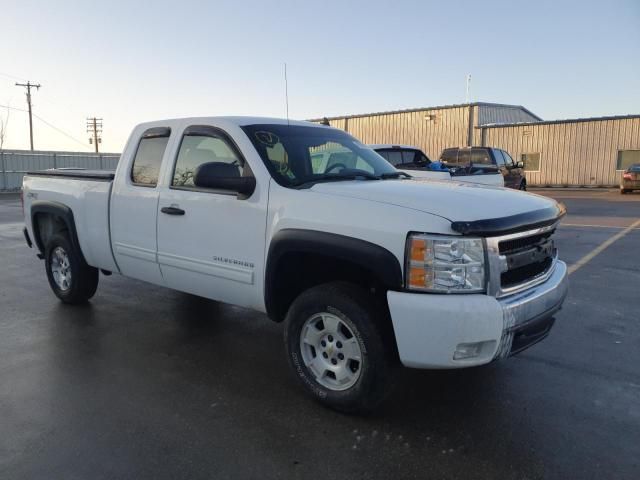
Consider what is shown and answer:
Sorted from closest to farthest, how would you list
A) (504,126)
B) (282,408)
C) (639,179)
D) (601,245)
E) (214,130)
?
(282,408), (214,130), (601,245), (639,179), (504,126)

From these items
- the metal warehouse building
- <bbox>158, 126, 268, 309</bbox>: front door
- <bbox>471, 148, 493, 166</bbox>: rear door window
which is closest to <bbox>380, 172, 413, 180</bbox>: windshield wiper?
<bbox>158, 126, 268, 309</bbox>: front door

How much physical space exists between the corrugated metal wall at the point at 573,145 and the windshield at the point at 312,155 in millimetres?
27008

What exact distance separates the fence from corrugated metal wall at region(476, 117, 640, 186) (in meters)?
22.4

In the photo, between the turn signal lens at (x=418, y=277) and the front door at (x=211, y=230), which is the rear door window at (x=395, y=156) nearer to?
the front door at (x=211, y=230)

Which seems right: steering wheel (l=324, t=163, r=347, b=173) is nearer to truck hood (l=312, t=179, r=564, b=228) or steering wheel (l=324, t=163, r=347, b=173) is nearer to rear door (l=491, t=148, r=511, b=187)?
truck hood (l=312, t=179, r=564, b=228)

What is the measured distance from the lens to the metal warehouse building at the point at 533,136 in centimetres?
2762

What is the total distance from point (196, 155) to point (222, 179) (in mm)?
831

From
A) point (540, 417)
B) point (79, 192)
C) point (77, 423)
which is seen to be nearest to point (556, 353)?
point (540, 417)

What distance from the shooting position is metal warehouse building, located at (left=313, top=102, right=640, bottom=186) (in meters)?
27.6

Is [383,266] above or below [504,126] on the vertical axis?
below

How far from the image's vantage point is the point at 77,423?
3.31m

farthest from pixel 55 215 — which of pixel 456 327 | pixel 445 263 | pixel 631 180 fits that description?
pixel 631 180

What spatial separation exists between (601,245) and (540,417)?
7466 millimetres

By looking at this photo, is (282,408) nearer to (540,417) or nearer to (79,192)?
(540,417)
